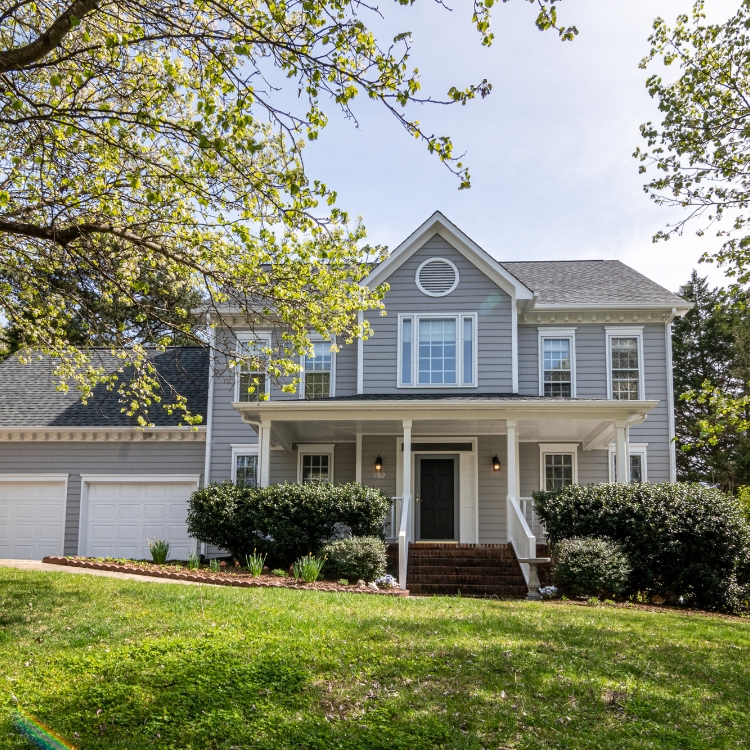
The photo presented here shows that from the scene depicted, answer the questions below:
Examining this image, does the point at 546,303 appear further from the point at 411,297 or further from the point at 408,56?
the point at 408,56

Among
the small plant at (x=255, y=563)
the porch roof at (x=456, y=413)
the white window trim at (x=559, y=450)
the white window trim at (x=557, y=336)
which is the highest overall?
the white window trim at (x=557, y=336)

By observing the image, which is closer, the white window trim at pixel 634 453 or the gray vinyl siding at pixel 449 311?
the gray vinyl siding at pixel 449 311

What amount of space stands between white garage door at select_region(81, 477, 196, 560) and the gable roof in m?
1.60

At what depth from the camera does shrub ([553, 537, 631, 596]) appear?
1177cm

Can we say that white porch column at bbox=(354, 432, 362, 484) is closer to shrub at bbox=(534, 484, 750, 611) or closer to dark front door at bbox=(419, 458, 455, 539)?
dark front door at bbox=(419, 458, 455, 539)

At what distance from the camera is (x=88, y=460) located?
1900 cm

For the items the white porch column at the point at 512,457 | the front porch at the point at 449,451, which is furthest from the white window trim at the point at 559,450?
the white porch column at the point at 512,457

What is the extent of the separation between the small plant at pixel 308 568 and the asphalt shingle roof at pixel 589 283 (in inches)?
327

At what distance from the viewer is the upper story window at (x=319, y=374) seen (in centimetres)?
1816

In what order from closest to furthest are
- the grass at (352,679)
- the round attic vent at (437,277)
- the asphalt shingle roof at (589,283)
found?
the grass at (352,679) → the round attic vent at (437,277) → the asphalt shingle roof at (589,283)

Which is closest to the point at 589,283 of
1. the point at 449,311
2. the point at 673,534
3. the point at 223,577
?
the point at 449,311

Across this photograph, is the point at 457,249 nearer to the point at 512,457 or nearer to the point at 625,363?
the point at 625,363

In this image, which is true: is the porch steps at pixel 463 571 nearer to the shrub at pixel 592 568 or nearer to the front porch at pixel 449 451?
the front porch at pixel 449 451

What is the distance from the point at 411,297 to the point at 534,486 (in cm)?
510
